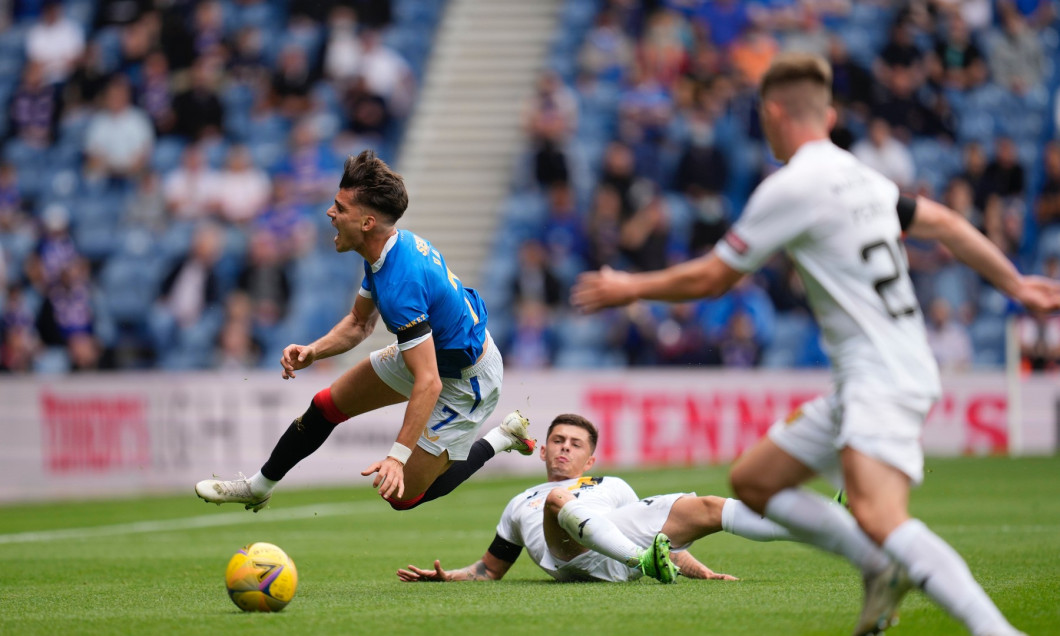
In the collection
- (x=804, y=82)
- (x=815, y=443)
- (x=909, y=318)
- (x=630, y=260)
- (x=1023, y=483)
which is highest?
(x=804, y=82)

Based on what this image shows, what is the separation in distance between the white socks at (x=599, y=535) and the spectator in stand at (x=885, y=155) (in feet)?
40.3

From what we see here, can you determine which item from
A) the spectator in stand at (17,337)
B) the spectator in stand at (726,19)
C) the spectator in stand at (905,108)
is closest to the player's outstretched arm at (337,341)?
the spectator in stand at (17,337)

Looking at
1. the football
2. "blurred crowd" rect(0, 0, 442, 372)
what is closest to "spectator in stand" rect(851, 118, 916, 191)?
"blurred crowd" rect(0, 0, 442, 372)

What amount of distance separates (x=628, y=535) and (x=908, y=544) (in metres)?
2.73

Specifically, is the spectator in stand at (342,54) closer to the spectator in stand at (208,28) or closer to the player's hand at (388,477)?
the spectator in stand at (208,28)

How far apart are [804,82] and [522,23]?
18281mm

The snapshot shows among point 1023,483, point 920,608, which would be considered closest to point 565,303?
point 1023,483

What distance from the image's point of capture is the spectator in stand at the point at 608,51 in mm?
20328

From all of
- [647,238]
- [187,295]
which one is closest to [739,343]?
[647,238]

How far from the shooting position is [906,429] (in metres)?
4.79

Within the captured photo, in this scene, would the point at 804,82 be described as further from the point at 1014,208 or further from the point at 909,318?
the point at 1014,208

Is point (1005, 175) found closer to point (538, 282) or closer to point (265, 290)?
point (538, 282)

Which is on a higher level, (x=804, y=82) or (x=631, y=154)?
(x=804, y=82)

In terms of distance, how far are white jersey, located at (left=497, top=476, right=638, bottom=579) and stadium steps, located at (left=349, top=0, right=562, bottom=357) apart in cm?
1144
